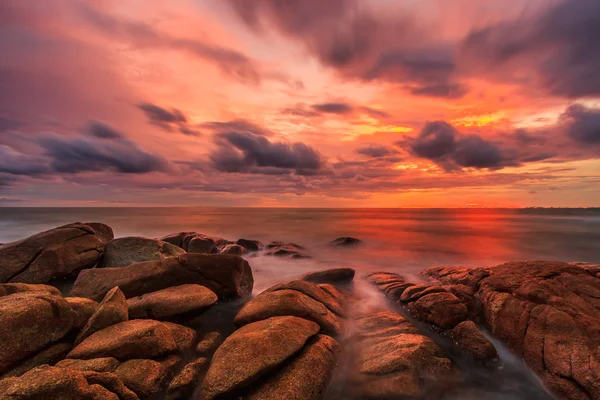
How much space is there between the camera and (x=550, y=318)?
731 centimetres

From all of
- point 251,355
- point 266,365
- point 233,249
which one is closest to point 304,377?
point 266,365

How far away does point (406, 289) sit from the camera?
36.7 ft

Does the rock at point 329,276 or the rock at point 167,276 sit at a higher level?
the rock at point 167,276

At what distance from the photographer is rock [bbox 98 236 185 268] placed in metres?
11.9

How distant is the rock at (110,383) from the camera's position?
15.6ft

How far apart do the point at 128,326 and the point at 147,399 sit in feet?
5.87

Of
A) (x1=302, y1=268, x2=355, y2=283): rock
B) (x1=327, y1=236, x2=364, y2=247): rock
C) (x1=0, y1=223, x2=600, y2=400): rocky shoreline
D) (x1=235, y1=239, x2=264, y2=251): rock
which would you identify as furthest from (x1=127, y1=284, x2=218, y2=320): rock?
(x1=327, y1=236, x2=364, y2=247): rock

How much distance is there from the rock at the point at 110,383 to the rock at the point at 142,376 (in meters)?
0.39

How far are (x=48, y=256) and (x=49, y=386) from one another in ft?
27.8

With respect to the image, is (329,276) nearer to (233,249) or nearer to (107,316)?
(233,249)

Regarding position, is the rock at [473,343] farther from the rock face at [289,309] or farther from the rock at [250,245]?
the rock at [250,245]

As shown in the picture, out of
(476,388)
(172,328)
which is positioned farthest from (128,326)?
(476,388)

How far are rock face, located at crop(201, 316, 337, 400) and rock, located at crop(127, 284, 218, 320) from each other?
7.84 ft

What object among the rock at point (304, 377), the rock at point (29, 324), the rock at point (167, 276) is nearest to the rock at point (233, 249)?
the rock at point (167, 276)
